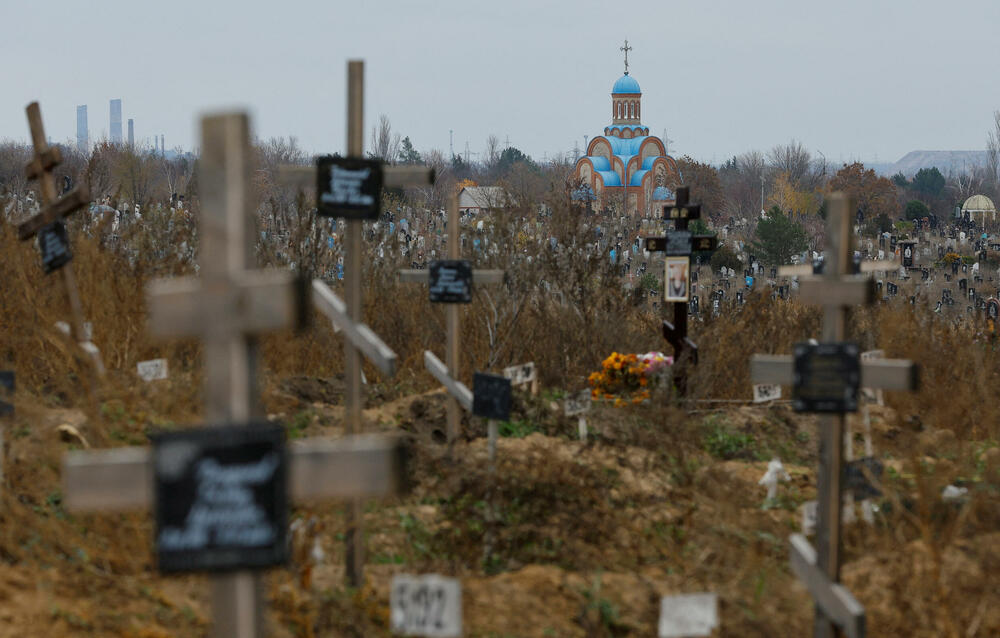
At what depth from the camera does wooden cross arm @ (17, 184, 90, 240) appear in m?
7.06

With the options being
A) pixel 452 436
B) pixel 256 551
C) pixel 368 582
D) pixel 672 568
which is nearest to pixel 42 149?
pixel 452 436

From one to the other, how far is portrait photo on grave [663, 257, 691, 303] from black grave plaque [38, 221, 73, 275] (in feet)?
21.0

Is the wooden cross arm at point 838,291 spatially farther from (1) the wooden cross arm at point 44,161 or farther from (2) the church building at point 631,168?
(2) the church building at point 631,168

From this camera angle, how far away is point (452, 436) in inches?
317

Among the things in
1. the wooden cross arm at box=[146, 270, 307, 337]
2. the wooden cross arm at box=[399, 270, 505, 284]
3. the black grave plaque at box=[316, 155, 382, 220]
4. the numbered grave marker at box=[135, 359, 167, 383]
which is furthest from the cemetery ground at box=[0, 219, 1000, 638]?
the wooden cross arm at box=[146, 270, 307, 337]

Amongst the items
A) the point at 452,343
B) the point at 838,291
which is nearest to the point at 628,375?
the point at 452,343

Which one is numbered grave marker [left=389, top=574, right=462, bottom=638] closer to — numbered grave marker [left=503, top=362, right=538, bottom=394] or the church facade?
numbered grave marker [left=503, top=362, right=538, bottom=394]

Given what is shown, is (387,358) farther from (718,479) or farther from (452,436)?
(718,479)

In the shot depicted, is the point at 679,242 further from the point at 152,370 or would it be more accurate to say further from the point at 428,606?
the point at 428,606

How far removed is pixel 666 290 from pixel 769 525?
5.13m

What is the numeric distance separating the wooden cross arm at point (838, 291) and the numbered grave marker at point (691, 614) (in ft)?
4.02

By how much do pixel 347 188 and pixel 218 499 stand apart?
9.80 feet

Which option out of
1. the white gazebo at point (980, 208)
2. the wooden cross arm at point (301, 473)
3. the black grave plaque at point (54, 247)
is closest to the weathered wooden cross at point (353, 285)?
the black grave plaque at point (54, 247)

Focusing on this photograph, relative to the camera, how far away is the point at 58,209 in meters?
7.23
